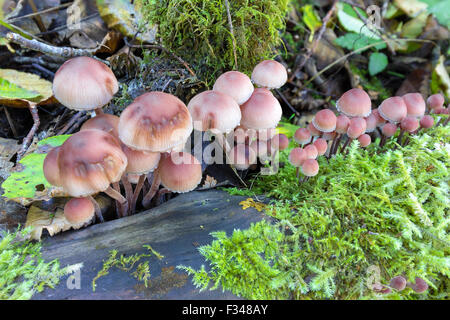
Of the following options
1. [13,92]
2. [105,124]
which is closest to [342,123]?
[105,124]

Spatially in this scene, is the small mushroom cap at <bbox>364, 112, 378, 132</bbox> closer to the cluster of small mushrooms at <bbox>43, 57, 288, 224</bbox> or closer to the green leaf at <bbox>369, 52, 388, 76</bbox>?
the cluster of small mushrooms at <bbox>43, 57, 288, 224</bbox>

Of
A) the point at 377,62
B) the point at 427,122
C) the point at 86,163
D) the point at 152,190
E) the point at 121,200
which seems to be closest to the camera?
the point at 86,163

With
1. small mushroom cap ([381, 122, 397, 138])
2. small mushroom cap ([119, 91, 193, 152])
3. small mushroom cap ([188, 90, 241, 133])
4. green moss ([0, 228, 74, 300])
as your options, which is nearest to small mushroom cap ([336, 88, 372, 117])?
small mushroom cap ([381, 122, 397, 138])

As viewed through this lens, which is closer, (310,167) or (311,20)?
(310,167)

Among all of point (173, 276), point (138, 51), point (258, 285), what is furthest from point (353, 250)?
point (138, 51)

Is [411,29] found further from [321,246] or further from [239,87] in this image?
[321,246]

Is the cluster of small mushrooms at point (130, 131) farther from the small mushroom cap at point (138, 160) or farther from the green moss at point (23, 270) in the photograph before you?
the green moss at point (23, 270)

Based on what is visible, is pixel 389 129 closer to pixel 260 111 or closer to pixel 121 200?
pixel 260 111
